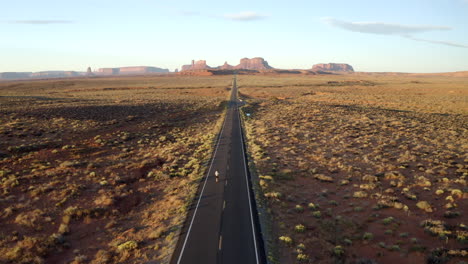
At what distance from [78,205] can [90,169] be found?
9829 mm

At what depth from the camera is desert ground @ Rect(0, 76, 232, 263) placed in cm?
1811

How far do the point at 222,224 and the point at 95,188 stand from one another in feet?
51.0

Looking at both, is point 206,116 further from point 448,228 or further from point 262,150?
point 448,228

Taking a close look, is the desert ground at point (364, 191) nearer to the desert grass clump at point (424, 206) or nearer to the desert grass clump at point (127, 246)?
the desert grass clump at point (424, 206)

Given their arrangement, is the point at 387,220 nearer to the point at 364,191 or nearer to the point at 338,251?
the point at 364,191

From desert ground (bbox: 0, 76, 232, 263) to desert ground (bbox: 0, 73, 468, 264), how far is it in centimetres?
13

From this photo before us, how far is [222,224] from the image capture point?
20.1m

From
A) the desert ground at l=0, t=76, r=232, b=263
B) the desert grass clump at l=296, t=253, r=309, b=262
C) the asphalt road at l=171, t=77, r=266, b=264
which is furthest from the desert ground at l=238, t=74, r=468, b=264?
the desert ground at l=0, t=76, r=232, b=263

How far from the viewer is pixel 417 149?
38.4 metres

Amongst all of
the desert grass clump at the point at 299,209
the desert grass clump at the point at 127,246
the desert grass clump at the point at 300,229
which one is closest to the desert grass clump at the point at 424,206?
the desert grass clump at the point at 299,209

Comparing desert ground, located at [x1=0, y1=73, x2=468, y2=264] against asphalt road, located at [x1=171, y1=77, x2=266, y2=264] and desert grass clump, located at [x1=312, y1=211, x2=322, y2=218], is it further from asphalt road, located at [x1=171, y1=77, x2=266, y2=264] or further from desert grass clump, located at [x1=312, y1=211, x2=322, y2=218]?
asphalt road, located at [x1=171, y1=77, x2=266, y2=264]

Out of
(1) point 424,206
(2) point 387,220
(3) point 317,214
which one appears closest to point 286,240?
(3) point 317,214

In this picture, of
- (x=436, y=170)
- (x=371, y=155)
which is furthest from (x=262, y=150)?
(x=436, y=170)

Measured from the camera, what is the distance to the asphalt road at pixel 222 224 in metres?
16.7
